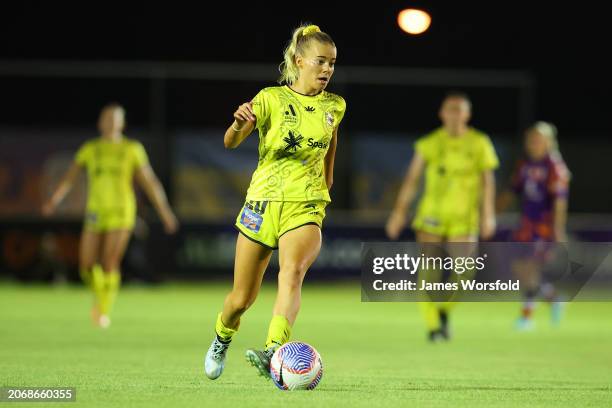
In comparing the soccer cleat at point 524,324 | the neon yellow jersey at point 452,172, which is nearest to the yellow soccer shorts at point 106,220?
the neon yellow jersey at point 452,172

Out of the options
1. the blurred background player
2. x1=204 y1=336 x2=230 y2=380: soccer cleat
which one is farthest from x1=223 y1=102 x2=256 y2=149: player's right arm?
the blurred background player

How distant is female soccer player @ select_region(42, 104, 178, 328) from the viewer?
14469mm

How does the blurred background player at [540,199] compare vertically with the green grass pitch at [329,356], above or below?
above

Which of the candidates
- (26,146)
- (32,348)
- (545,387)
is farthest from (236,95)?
(545,387)

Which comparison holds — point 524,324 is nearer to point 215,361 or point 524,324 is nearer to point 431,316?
point 431,316

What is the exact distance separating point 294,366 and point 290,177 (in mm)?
1158

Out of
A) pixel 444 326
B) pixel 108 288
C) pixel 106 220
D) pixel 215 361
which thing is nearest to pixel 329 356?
pixel 444 326

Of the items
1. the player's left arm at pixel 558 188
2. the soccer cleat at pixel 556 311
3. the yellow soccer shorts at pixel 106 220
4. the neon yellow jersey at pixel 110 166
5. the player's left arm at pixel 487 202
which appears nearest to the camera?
the player's left arm at pixel 487 202

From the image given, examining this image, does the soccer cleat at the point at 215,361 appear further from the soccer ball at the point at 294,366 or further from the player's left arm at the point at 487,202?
the player's left arm at the point at 487,202

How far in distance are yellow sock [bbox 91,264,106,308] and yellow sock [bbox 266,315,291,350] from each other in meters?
6.57

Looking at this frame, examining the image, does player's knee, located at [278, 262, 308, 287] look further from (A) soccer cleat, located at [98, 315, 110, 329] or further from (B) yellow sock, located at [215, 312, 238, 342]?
(A) soccer cleat, located at [98, 315, 110, 329]

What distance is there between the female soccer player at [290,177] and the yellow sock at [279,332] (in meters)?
0.02

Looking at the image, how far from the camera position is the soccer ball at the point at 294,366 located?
7.94m

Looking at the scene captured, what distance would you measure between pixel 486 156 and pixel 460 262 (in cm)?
107
